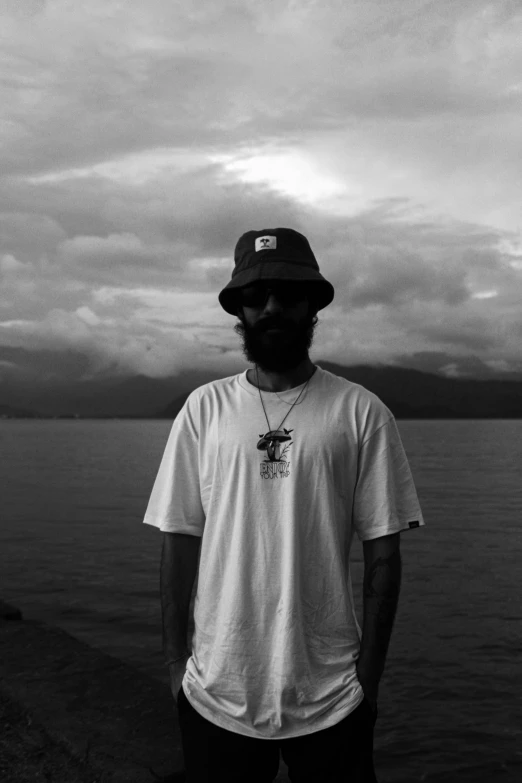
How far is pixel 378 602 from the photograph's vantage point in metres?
2.80

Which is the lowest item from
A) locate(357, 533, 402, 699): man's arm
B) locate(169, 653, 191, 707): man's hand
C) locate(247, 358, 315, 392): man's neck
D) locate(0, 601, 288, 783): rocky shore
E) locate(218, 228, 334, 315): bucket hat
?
locate(0, 601, 288, 783): rocky shore

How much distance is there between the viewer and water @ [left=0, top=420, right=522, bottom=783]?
8.15m

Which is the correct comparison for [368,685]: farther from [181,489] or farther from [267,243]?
[267,243]

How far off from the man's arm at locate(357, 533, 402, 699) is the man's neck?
67cm

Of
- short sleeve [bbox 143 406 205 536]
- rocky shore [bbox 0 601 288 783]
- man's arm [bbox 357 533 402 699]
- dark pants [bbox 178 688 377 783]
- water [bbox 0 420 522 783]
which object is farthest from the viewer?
water [bbox 0 420 522 783]

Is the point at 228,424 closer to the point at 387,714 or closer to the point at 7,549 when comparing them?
the point at 387,714

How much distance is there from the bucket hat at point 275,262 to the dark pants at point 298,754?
1551mm

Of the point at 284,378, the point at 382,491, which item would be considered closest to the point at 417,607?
the point at 382,491

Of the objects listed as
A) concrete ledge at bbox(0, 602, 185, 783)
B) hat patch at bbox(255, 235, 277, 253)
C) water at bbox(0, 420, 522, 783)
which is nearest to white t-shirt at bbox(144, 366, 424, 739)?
hat patch at bbox(255, 235, 277, 253)

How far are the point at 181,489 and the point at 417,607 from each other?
1184cm

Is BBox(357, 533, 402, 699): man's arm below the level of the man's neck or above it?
below

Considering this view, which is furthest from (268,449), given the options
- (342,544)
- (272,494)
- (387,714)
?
(387,714)

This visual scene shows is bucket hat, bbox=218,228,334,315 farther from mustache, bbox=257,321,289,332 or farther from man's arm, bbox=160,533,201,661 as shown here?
man's arm, bbox=160,533,201,661

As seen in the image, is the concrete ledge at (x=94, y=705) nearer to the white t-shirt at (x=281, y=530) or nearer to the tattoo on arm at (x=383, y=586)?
the white t-shirt at (x=281, y=530)
